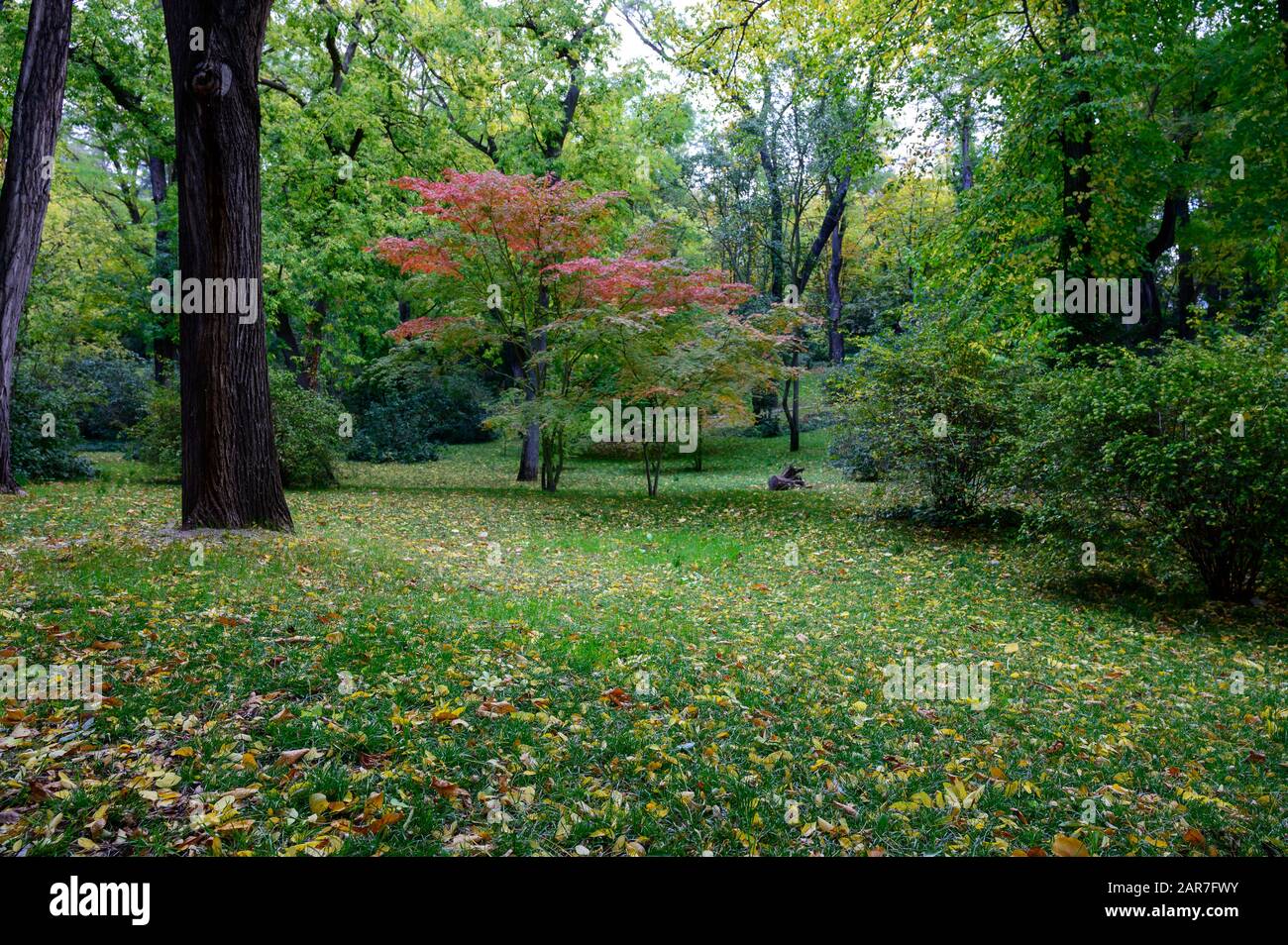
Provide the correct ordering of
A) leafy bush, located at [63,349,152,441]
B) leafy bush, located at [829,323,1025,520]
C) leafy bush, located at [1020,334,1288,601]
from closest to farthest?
1. leafy bush, located at [1020,334,1288,601]
2. leafy bush, located at [829,323,1025,520]
3. leafy bush, located at [63,349,152,441]

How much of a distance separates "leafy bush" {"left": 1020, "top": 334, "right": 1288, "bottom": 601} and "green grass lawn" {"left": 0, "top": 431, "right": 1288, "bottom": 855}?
2.55 feet

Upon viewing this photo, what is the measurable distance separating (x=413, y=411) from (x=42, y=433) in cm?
1258

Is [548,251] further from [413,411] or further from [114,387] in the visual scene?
[114,387]

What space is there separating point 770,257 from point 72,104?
19.6 m

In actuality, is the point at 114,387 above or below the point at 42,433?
above

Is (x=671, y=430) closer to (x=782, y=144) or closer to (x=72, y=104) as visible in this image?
(x=782, y=144)

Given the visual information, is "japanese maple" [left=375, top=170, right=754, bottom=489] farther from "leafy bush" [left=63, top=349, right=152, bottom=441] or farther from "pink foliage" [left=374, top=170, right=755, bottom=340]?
"leafy bush" [left=63, top=349, right=152, bottom=441]

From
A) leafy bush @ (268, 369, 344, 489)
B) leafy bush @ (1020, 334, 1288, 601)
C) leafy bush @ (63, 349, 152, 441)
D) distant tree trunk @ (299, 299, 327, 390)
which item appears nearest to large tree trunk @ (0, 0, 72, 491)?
leafy bush @ (268, 369, 344, 489)

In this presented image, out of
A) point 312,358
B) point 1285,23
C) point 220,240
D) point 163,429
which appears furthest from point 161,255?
point 1285,23

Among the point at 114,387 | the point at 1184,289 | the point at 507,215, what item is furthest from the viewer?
the point at 1184,289

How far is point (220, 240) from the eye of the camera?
700 centimetres

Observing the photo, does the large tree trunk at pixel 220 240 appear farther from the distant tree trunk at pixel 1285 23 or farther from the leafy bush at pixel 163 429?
the distant tree trunk at pixel 1285 23

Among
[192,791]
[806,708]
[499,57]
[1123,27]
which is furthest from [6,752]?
[499,57]

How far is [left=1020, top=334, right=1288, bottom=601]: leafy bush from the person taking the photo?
6.62 metres
